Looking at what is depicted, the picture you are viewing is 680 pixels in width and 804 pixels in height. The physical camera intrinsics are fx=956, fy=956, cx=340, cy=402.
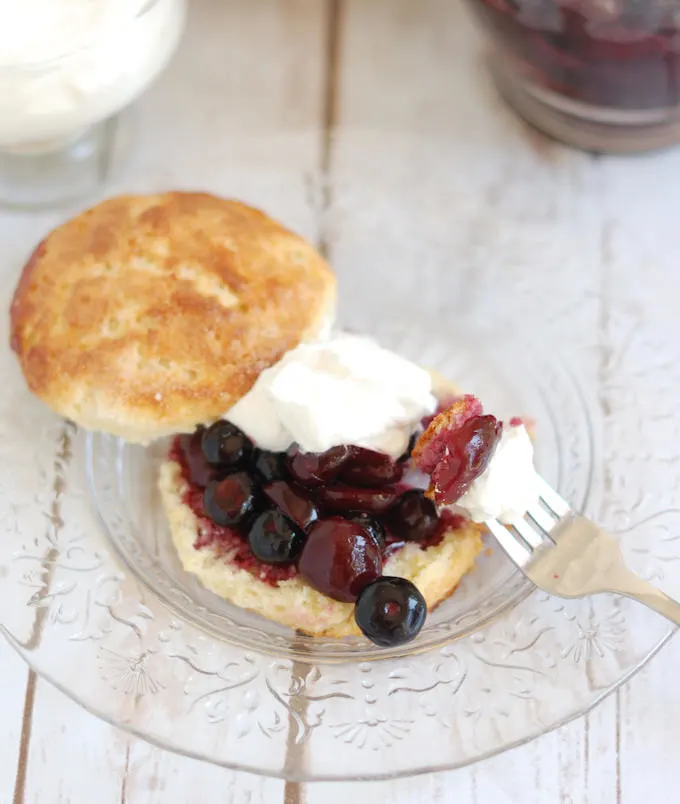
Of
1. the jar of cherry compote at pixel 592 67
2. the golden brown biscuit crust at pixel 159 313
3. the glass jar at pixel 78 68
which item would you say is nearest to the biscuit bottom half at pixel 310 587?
the golden brown biscuit crust at pixel 159 313

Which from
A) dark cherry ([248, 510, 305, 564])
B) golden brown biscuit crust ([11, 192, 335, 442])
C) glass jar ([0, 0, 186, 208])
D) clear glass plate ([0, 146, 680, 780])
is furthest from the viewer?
glass jar ([0, 0, 186, 208])

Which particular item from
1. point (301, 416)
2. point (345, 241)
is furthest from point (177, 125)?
point (301, 416)

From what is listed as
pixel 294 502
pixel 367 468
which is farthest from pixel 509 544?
pixel 294 502

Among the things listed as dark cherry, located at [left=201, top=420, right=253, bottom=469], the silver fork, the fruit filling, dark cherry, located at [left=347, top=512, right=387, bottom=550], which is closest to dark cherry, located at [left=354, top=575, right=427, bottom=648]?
the fruit filling

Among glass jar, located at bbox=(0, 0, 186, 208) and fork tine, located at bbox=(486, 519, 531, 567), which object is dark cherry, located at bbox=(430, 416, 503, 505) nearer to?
fork tine, located at bbox=(486, 519, 531, 567)

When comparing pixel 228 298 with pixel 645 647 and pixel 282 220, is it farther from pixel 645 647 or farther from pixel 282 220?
pixel 645 647

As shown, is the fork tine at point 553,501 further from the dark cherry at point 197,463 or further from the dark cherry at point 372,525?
the dark cherry at point 197,463
